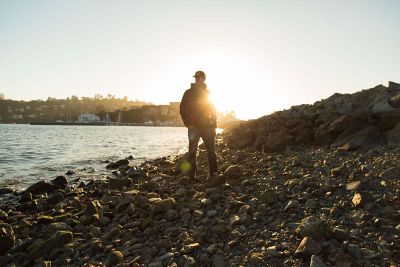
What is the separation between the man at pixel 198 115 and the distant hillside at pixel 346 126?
15.6ft

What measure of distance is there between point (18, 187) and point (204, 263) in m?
12.9

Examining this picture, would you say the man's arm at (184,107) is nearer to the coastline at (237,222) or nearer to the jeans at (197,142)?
the jeans at (197,142)

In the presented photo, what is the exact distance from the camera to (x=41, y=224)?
28.7 ft

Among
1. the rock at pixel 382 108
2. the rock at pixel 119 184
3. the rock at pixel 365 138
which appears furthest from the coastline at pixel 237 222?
the rock at pixel 382 108

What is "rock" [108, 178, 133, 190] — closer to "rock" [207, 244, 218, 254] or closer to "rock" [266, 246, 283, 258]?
"rock" [207, 244, 218, 254]

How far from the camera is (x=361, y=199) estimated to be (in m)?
6.64

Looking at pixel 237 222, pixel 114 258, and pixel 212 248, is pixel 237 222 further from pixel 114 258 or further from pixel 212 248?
pixel 114 258

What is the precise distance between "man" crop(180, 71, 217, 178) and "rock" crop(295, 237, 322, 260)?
20.3 feet

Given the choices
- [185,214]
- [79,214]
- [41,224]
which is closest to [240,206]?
[185,214]

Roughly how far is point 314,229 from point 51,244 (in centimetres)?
544

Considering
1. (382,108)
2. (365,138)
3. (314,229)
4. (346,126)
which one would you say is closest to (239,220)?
(314,229)

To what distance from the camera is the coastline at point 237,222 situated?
5336mm

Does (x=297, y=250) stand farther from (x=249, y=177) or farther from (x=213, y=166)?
(x=213, y=166)

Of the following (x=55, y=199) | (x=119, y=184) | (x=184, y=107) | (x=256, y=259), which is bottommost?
(x=55, y=199)
